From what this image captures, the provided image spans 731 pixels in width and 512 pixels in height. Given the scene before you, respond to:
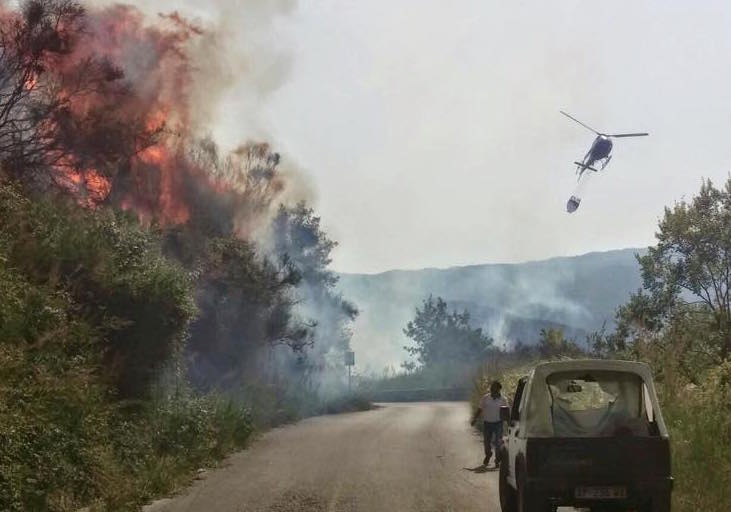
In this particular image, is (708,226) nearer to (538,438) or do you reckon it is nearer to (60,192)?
(60,192)

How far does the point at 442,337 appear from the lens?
3551 inches

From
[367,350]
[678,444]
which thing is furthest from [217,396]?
[367,350]

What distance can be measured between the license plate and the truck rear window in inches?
32.6

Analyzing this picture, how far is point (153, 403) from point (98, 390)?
9.45ft

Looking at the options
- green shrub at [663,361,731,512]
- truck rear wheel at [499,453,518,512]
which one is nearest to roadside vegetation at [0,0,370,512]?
truck rear wheel at [499,453,518,512]

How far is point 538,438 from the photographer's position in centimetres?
883

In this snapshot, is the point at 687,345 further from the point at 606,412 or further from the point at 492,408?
the point at 606,412

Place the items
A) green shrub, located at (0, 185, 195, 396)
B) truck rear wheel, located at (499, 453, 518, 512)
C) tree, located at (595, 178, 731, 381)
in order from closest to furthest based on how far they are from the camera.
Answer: truck rear wheel, located at (499, 453, 518, 512), green shrub, located at (0, 185, 195, 396), tree, located at (595, 178, 731, 381)

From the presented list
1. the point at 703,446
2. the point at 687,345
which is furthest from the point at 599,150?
the point at 703,446

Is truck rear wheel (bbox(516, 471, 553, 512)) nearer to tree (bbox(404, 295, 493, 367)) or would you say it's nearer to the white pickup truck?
the white pickup truck

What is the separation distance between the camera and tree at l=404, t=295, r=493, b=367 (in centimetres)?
8731

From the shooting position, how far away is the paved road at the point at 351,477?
1227cm

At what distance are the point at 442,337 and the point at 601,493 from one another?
8192cm

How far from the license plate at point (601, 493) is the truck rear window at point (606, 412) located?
829 mm
